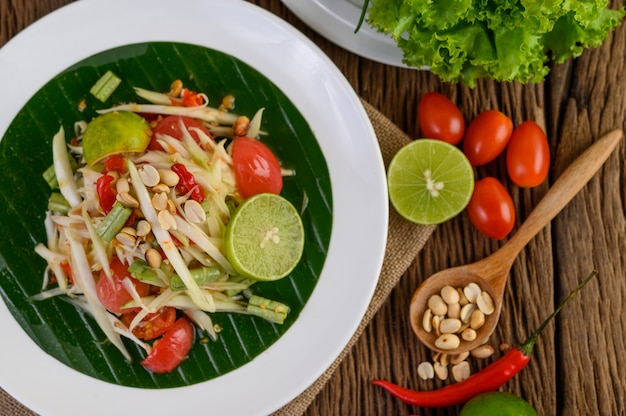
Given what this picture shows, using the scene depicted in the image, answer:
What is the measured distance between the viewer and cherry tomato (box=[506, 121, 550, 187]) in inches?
115

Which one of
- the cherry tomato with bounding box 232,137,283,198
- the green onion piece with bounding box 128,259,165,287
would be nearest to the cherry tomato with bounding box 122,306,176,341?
the green onion piece with bounding box 128,259,165,287

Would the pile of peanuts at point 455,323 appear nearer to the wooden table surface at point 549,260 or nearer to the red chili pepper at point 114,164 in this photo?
the wooden table surface at point 549,260

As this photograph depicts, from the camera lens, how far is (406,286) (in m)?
3.02

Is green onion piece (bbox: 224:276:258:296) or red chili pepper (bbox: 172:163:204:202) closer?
red chili pepper (bbox: 172:163:204:202)

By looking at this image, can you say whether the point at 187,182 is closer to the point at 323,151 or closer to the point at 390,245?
the point at 323,151

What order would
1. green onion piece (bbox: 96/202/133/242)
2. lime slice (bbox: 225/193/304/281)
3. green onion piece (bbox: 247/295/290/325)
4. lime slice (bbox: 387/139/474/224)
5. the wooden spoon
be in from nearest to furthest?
green onion piece (bbox: 96/202/133/242), lime slice (bbox: 225/193/304/281), green onion piece (bbox: 247/295/290/325), lime slice (bbox: 387/139/474/224), the wooden spoon

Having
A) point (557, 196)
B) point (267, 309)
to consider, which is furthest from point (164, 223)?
point (557, 196)

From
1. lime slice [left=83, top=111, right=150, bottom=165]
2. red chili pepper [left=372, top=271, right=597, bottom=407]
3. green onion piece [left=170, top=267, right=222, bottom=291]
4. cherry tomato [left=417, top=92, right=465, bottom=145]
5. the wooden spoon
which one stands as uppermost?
Answer: lime slice [left=83, top=111, right=150, bottom=165]

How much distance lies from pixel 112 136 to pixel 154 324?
791mm

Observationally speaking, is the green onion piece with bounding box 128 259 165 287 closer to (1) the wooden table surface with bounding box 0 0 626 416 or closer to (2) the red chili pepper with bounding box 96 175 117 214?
(2) the red chili pepper with bounding box 96 175 117 214

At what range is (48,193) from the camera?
2.76m

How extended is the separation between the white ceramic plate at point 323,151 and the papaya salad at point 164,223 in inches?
6.6

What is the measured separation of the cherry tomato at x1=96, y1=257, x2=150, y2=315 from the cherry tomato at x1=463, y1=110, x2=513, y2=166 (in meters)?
1.57

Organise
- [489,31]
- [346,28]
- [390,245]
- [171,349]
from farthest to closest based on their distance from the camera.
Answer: [390,245] → [346,28] → [171,349] → [489,31]
